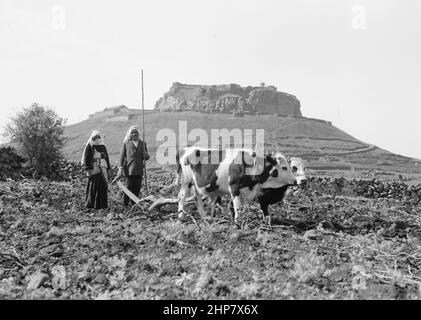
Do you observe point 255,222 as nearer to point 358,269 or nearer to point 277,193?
point 277,193

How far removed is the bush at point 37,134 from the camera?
88.4 feet

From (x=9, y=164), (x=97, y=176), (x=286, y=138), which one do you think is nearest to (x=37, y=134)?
(x=9, y=164)

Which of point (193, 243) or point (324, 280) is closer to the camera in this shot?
point (324, 280)

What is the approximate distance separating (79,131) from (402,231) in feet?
310

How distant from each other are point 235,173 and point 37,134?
19587 mm

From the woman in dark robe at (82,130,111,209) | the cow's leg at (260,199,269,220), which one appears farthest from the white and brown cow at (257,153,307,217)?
the woman in dark robe at (82,130,111,209)

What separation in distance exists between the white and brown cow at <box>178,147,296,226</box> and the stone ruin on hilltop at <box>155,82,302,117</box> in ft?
459

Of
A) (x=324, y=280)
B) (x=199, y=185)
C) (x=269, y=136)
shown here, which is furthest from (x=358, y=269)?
(x=269, y=136)

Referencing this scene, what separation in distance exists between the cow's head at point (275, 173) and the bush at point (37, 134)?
18.6 m

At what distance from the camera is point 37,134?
27.1m

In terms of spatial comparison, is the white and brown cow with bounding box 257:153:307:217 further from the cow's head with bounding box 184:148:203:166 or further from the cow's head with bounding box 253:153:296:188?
the cow's head with bounding box 184:148:203:166

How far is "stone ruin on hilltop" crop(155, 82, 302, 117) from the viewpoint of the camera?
15338 cm

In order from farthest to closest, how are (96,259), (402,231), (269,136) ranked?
(269,136) → (402,231) → (96,259)

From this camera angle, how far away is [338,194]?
20562 mm
